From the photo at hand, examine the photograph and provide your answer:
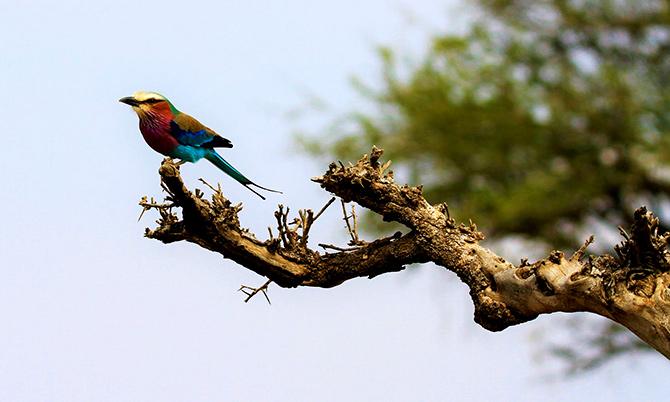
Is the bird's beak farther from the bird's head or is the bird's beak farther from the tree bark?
the tree bark

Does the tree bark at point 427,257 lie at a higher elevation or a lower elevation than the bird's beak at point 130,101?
lower

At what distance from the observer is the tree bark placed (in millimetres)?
2982

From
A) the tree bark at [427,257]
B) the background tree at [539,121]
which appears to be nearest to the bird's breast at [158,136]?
the tree bark at [427,257]

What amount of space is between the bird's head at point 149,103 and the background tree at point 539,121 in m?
10.0

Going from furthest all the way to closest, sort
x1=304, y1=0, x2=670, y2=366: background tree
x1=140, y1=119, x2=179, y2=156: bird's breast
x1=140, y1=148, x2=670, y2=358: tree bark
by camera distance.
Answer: x1=304, y1=0, x2=670, y2=366: background tree < x1=140, y1=119, x2=179, y2=156: bird's breast < x1=140, y1=148, x2=670, y2=358: tree bark

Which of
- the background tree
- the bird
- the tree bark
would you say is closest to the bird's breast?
the bird

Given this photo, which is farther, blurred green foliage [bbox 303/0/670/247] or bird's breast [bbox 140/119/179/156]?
blurred green foliage [bbox 303/0/670/247]

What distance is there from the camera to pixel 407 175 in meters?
13.9

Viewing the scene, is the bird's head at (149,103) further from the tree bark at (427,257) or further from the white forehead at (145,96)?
the tree bark at (427,257)

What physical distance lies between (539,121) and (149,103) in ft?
36.3

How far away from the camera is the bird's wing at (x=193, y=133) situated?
3379mm

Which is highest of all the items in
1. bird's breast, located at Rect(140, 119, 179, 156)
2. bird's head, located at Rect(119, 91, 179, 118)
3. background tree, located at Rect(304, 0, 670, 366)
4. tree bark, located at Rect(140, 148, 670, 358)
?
background tree, located at Rect(304, 0, 670, 366)

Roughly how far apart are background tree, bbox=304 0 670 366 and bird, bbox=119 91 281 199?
10.1m

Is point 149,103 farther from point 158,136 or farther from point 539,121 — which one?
point 539,121
